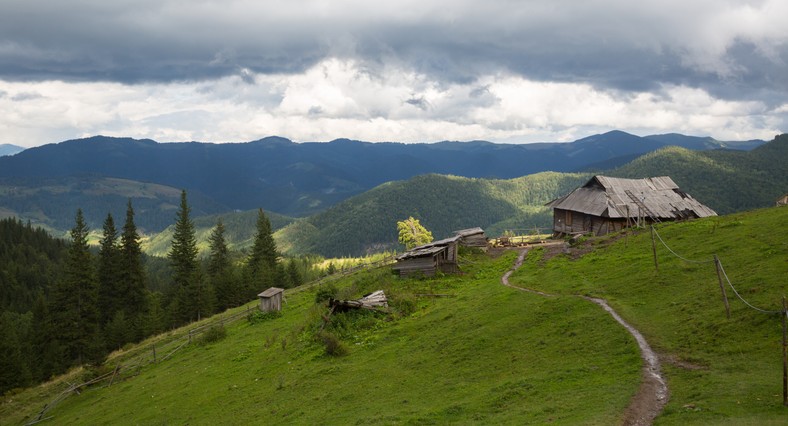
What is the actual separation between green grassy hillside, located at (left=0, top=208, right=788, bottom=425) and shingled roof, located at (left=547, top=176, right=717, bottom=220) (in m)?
17.7

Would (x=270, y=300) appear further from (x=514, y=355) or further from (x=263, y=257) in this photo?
(x=263, y=257)

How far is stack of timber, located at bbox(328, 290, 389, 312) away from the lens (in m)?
37.2

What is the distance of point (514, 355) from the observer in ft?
82.6

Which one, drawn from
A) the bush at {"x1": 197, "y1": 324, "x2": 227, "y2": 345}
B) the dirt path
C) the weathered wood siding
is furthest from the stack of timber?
the dirt path

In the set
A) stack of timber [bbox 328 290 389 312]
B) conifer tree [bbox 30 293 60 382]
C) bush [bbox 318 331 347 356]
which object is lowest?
conifer tree [bbox 30 293 60 382]

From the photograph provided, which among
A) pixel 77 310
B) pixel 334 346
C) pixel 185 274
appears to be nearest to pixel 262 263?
pixel 185 274

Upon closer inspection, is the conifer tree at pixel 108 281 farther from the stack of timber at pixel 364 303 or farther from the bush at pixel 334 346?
the bush at pixel 334 346

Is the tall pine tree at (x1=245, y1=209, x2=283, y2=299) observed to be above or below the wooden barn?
below

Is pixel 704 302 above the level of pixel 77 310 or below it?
above

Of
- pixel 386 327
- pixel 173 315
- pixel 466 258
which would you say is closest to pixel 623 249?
pixel 466 258

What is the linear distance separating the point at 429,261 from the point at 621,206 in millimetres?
29969

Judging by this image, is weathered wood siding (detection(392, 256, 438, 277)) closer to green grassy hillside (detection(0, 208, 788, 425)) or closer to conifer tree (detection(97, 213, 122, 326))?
green grassy hillside (detection(0, 208, 788, 425))

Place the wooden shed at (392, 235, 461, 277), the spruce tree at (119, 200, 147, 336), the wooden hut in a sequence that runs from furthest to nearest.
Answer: the spruce tree at (119, 200, 147, 336) → the wooden hut → the wooden shed at (392, 235, 461, 277)

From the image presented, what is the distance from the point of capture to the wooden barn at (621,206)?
63.9 m
